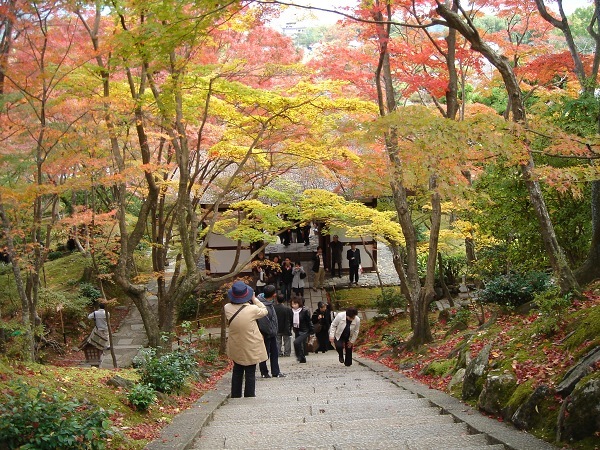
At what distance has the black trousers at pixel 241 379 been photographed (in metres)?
7.85

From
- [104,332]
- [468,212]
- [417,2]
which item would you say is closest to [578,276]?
[468,212]

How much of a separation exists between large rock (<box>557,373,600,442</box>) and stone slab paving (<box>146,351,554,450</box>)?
0.60 feet

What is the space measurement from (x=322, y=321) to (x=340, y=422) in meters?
8.94

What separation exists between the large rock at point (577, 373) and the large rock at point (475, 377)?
1.40 m

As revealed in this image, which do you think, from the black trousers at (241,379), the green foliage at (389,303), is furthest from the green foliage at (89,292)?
the black trousers at (241,379)

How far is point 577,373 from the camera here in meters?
4.87

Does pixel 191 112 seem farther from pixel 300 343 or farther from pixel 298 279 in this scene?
pixel 298 279

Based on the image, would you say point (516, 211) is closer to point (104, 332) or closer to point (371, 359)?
point (371, 359)

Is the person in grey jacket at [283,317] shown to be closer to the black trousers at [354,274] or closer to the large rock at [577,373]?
the large rock at [577,373]

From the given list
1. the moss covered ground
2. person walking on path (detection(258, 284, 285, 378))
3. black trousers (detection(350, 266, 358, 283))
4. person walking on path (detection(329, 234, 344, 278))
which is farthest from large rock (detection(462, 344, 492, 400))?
person walking on path (detection(329, 234, 344, 278))

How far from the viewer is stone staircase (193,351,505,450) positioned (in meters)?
4.78

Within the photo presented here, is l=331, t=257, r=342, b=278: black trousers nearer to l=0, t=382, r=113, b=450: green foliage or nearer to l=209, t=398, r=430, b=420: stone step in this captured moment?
l=209, t=398, r=430, b=420: stone step

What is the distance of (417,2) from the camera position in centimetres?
1208

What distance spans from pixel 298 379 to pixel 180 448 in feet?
17.7
